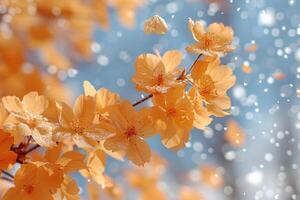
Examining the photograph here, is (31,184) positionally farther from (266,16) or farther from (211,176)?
(211,176)

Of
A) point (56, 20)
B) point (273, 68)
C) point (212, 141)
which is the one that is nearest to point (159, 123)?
point (273, 68)

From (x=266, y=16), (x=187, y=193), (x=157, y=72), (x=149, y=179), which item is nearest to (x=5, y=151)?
(x=157, y=72)

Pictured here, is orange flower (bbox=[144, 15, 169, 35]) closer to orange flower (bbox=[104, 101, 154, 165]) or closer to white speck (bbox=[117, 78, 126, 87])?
orange flower (bbox=[104, 101, 154, 165])

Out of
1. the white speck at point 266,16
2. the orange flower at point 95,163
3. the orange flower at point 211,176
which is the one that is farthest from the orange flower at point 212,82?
the orange flower at point 211,176

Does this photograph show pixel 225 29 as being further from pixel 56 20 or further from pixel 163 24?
pixel 56 20

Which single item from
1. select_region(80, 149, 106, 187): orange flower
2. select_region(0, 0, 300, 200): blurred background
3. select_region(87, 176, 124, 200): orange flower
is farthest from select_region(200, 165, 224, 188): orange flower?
select_region(80, 149, 106, 187): orange flower
